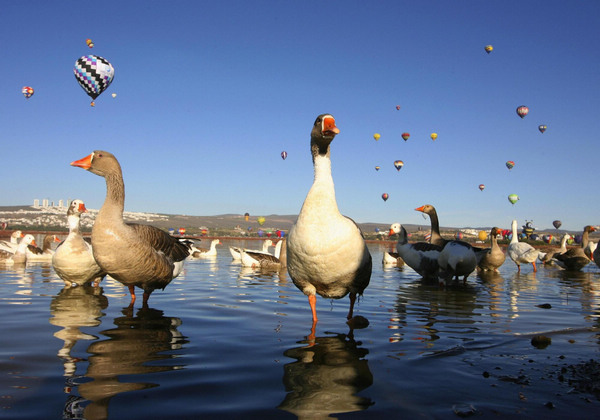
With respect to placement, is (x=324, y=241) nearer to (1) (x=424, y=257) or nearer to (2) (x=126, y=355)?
(2) (x=126, y=355)

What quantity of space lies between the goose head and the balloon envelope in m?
31.9

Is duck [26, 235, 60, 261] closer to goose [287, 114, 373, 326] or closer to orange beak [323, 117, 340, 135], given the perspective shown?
goose [287, 114, 373, 326]

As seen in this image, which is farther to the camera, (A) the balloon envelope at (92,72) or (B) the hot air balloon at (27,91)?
(B) the hot air balloon at (27,91)

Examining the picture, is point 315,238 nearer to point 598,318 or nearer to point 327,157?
point 327,157

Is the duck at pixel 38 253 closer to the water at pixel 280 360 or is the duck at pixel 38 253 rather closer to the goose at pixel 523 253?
the water at pixel 280 360

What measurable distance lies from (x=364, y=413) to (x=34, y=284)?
11.4 metres

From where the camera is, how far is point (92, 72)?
3322 centimetres

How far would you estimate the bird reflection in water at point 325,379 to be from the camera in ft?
11.9

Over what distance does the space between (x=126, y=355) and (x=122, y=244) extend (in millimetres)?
3169

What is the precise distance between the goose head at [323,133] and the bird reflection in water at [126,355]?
354 centimetres

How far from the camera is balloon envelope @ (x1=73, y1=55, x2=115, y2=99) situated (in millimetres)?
33312

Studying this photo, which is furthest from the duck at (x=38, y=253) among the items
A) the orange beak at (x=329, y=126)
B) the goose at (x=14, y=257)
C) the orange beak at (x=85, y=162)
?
the orange beak at (x=329, y=126)

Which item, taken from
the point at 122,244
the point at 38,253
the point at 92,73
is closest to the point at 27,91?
the point at 92,73

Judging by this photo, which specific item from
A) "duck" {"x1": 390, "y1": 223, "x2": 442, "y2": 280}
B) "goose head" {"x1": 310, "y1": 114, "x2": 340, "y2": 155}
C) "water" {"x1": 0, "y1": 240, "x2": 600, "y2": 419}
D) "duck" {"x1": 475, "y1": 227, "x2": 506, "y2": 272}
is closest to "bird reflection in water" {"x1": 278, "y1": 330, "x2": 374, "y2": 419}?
"water" {"x1": 0, "y1": 240, "x2": 600, "y2": 419}
